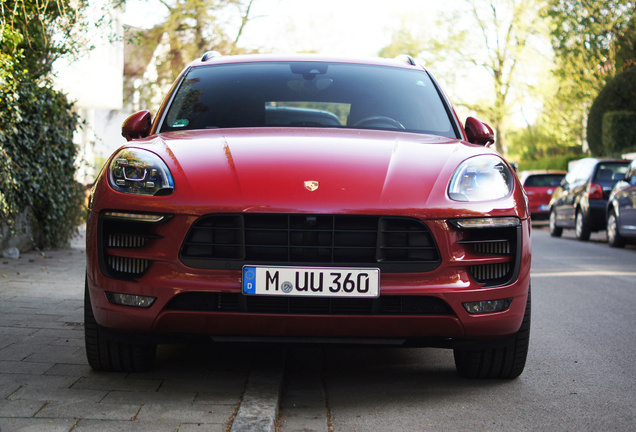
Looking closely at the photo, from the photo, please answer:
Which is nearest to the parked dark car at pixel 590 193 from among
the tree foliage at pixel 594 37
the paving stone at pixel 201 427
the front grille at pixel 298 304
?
the tree foliage at pixel 594 37

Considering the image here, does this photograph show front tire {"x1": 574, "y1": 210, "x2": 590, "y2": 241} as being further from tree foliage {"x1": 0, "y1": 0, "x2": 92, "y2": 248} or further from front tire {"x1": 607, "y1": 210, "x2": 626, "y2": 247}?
tree foliage {"x1": 0, "y1": 0, "x2": 92, "y2": 248}

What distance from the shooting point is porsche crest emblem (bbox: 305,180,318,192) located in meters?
3.27

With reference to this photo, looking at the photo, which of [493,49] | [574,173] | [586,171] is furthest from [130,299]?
[493,49]

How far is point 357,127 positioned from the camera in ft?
14.3

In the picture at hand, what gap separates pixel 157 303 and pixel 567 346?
2.95m

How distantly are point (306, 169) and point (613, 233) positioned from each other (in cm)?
1116

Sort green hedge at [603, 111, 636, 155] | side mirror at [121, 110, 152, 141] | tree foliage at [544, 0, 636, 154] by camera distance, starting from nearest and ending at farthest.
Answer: side mirror at [121, 110, 152, 141]
green hedge at [603, 111, 636, 155]
tree foliage at [544, 0, 636, 154]

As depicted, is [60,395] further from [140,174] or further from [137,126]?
[137,126]

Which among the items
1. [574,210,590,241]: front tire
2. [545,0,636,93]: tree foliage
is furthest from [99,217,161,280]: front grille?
[545,0,636,93]: tree foliage

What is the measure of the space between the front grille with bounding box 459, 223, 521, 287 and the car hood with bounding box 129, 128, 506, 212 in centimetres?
26

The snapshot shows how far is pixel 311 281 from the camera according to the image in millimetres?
3148

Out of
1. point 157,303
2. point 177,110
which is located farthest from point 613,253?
point 157,303

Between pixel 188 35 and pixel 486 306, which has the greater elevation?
pixel 188 35

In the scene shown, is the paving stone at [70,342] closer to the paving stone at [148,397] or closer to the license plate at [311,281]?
the paving stone at [148,397]
